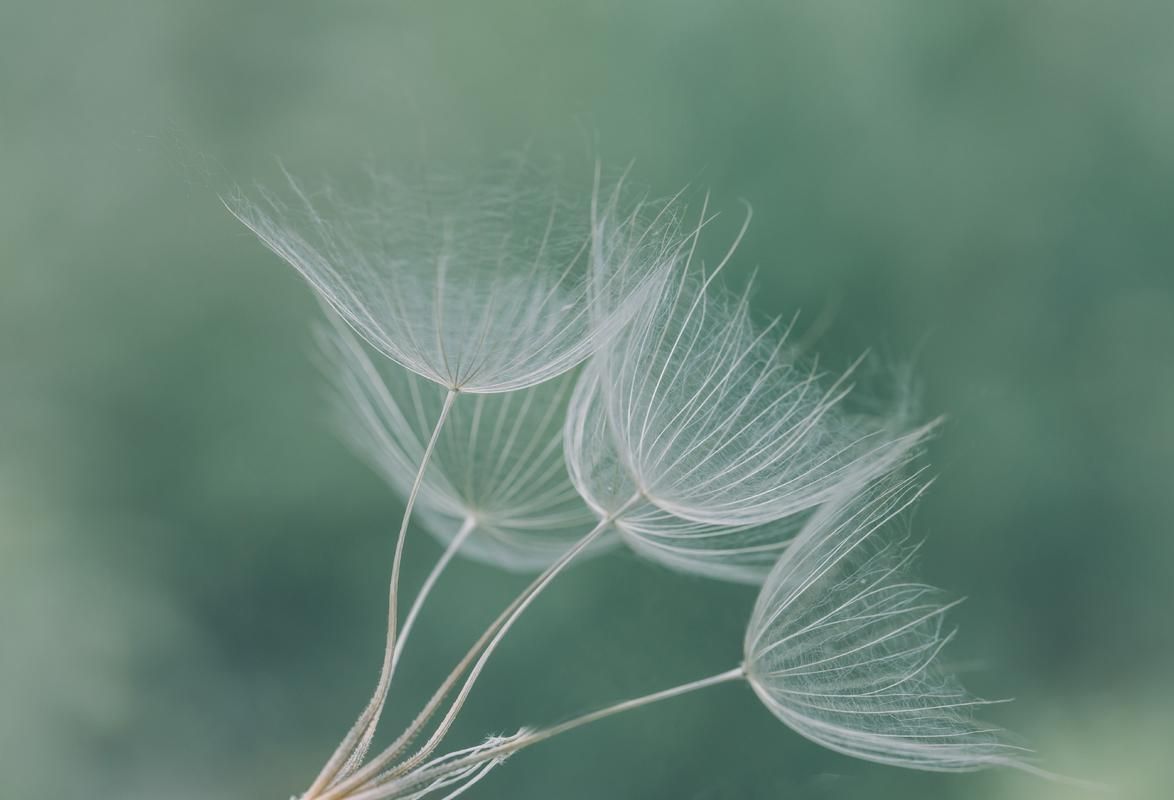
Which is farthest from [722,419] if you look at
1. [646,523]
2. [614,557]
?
[614,557]

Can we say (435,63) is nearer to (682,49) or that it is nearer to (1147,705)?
(682,49)

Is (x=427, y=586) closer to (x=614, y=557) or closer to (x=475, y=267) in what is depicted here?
(x=475, y=267)

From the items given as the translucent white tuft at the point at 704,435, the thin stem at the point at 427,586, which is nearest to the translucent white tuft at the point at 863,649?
the translucent white tuft at the point at 704,435

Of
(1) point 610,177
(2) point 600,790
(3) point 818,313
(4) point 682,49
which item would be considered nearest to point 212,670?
(2) point 600,790

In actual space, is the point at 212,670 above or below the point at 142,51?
below

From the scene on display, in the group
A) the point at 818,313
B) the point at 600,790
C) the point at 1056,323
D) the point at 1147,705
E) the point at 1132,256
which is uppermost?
the point at 1132,256

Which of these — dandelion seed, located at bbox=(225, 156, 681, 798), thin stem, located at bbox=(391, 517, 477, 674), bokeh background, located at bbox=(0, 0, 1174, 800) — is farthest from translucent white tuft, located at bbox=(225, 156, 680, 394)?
bokeh background, located at bbox=(0, 0, 1174, 800)
